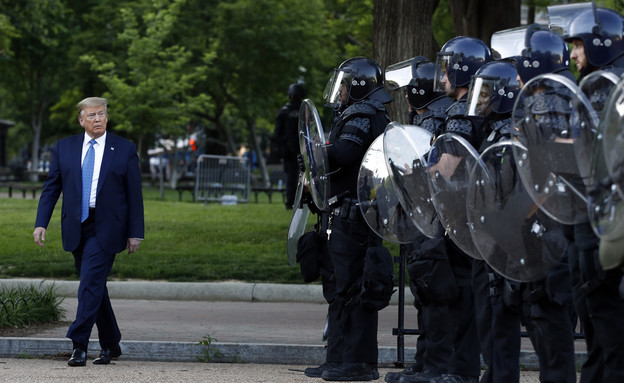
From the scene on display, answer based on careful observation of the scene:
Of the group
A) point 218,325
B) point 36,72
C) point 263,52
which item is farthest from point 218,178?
point 36,72

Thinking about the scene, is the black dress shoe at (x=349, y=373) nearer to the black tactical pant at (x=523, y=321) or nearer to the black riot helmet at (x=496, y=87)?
the black tactical pant at (x=523, y=321)

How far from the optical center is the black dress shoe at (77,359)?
7.08 metres

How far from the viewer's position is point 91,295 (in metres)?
7.09

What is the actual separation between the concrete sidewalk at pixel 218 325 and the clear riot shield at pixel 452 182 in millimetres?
2174

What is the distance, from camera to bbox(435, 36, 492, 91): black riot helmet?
602cm

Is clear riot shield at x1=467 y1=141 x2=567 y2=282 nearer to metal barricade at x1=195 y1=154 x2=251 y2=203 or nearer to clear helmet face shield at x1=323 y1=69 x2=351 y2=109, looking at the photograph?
clear helmet face shield at x1=323 y1=69 x2=351 y2=109

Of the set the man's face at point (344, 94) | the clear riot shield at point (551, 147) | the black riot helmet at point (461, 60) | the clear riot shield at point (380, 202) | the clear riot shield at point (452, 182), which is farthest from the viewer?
the man's face at point (344, 94)

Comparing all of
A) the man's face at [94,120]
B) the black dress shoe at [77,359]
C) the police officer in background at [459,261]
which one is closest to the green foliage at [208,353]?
the black dress shoe at [77,359]

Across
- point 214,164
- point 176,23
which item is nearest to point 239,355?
point 214,164

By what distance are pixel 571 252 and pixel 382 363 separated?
299cm

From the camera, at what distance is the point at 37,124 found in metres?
48.4

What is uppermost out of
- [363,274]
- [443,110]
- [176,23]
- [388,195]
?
[176,23]

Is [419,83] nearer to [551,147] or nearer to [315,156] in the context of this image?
[315,156]

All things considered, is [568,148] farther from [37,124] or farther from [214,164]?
[37,124]
